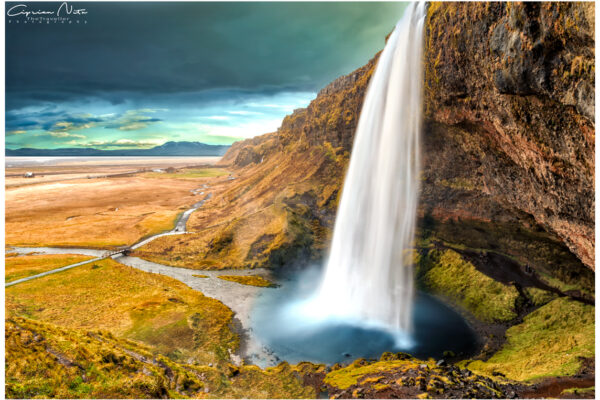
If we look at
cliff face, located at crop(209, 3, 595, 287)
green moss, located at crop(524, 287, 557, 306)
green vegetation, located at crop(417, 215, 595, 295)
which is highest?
cliff face, located at crop(209, 3, 595, 287)

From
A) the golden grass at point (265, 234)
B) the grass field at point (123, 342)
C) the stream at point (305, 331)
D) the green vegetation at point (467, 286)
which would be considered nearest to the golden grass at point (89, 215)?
the golden grass at point (265, 234)

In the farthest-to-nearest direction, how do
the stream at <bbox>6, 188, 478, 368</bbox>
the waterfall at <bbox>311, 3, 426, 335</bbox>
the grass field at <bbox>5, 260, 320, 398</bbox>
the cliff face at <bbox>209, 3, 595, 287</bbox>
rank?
1. the waterfall at <bbox>311, 3, 426, 335</bbox>
2. the stream at <bbox>6, 188, 478, 368</bbox>
3. the cliff face at <bbox>209, 3, 595, 287</bbox>
4. the grass field at <bbox>5, 260, 320, 398</bbox>

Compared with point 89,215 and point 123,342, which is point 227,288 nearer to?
point 123,342

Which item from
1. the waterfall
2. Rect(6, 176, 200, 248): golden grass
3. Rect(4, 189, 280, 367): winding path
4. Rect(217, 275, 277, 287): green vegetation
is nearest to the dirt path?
Rect(4, 189, 280, 367): winding path

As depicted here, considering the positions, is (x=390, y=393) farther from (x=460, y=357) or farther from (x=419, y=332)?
(x=419, y=332)

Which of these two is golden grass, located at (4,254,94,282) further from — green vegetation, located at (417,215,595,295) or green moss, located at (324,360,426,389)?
green vegetation, located at (417,215,595,295)

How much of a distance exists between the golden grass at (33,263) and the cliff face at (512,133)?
54.1 m

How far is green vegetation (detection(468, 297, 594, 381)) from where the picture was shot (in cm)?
2466

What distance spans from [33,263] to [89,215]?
58.8 m

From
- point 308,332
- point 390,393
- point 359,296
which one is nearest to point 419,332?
point 359,296

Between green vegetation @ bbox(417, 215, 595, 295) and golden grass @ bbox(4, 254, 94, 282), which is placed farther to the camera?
golden grass @ bbox(4, 254, 94, 282)

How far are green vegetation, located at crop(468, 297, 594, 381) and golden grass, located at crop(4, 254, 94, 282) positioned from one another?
2820 inches

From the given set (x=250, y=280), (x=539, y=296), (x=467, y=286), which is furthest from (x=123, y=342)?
(x=539, y=296)

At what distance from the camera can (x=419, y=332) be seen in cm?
3644
